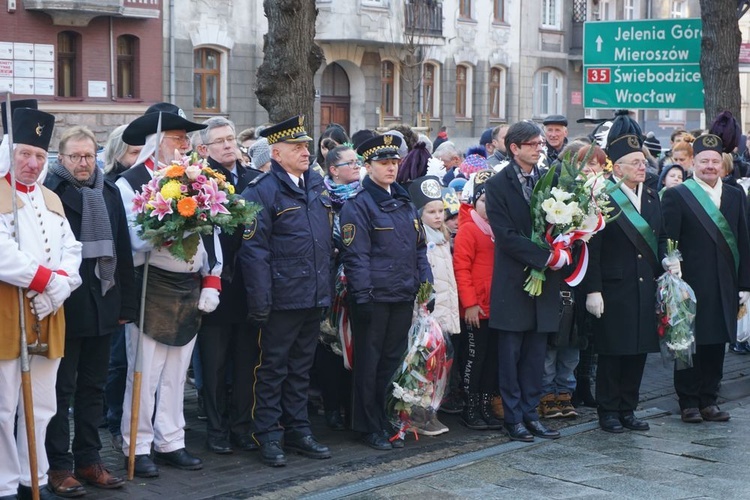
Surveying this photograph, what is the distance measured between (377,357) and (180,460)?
1.50 meters

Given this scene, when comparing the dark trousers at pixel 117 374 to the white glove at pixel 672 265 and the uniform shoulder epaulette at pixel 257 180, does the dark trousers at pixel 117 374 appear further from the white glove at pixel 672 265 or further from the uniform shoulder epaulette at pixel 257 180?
the white glove at pixel 672 265

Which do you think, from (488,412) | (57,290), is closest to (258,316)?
(57,290)

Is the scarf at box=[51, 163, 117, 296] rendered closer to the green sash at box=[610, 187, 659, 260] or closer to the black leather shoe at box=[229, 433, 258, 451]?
the black leather shoe at box=[229, 433, 258, 451]

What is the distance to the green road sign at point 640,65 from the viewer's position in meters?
14.9

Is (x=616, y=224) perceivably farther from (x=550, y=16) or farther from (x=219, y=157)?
(x=550, y=16)

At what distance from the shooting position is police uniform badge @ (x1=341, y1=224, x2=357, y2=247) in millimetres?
7902

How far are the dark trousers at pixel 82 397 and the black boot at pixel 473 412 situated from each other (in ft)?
9.31

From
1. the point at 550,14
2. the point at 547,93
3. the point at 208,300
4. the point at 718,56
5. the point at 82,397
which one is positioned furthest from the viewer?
the point at 547,93

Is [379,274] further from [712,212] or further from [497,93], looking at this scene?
[497,93]

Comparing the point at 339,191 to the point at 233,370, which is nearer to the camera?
the point at 233,370

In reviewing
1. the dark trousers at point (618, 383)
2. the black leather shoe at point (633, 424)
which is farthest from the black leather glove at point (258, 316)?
the black leather shoe at point (633, 424)

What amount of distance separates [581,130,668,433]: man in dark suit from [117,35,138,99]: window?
21.8 metres

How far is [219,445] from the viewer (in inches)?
309

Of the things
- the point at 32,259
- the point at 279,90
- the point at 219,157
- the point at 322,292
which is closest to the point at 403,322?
the point at 322,292
